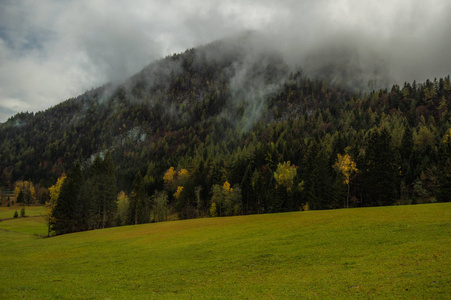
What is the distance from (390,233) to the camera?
27.0 meters

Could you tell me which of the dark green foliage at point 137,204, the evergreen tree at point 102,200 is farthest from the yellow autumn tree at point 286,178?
the evergreen tree at point 102,200

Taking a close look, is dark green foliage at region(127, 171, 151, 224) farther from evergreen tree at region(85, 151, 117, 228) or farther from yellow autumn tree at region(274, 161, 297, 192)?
yellow autumn tree at region(274, 161, 297, 192)

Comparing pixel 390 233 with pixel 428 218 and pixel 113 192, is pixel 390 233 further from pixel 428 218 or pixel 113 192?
pixel 113 192

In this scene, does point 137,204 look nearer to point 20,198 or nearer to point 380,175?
point 380,175

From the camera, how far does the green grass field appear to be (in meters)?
16.2

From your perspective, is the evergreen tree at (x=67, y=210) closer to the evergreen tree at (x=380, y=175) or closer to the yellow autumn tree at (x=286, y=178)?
the yellow autumn tree at (x=286, y=178)

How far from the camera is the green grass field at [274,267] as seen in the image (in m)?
16.2

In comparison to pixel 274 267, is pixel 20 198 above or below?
below

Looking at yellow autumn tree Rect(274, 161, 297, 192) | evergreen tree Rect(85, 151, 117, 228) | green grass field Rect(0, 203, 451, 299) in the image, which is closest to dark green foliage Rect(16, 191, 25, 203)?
evergreen tree Rect(85, 151, 117, 228)

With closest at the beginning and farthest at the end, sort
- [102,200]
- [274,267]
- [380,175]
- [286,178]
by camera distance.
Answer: [274,267]
[380,175]
[102,200]
[286,178]

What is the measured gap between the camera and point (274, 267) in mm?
22359

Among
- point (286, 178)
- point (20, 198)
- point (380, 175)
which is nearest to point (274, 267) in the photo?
point (380, 175)

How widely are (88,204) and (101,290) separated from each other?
68928mm

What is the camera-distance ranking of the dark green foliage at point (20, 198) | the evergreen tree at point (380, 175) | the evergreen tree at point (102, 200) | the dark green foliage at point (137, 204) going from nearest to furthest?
1. the evergreen tree at point (380, 175)
2. the evergreen tree at point (102, 200)
3. the dark green foliage at point (137, 204)
4. the dark green foliage at point (20, 198)
